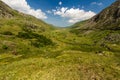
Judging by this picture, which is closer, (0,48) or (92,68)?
(92,68)

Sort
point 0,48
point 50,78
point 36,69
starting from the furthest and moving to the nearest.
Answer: point 0,48
point 36,69
point 50,78

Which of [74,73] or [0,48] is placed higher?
[74,73]

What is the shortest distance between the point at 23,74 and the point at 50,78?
9554 millimetres

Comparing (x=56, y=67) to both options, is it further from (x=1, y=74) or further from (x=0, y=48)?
(x=0, y=48)

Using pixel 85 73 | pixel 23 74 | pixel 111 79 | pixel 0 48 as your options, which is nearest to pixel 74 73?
pixel 85 73

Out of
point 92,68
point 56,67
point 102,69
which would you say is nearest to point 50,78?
point 56,67

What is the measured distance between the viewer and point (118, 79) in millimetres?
50875

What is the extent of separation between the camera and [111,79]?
50.3 metres

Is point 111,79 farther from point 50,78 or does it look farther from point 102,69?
point 50,78

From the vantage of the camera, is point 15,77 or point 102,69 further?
point 102,69

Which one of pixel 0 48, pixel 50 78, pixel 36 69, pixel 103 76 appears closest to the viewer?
pixel 50 78

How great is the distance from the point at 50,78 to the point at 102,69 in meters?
20.6

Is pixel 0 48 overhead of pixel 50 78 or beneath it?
beneath

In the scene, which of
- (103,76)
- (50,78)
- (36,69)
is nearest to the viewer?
(50,78)
